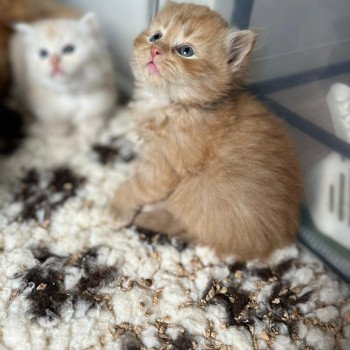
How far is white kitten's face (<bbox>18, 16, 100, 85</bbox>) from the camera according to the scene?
1408 mm

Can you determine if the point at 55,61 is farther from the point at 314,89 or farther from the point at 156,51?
the point at 314,89

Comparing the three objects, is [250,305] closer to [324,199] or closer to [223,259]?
[223,259]

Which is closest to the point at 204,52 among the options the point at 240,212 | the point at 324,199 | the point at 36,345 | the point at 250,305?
the point at 240,212

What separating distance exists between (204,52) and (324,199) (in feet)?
1.85

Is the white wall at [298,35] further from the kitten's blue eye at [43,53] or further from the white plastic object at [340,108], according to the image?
the kitten's blue eye at [43,53]

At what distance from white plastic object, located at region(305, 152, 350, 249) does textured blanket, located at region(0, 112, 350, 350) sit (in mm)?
112

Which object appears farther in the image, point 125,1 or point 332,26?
point 125,1

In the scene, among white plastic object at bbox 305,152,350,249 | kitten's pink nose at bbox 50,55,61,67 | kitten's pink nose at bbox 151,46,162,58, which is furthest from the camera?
kitten's pink nose at bbox 50,55,61,67

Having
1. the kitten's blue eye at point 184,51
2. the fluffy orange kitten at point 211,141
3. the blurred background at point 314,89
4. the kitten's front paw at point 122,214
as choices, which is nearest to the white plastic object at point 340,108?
the blurred background at point 314,89

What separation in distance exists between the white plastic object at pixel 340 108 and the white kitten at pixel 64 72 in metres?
0.86

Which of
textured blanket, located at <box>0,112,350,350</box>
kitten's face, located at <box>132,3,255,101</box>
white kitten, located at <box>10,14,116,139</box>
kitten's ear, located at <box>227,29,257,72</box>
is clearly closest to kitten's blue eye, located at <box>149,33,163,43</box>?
kitten's face, located at <box>132,3,255,101</box>

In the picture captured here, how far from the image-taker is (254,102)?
3.80 feet

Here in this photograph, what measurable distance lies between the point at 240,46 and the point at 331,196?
1.67 feet

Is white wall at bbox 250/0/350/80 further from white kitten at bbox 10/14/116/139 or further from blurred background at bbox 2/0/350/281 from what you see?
white kitten at bbox 10/14/116/139
